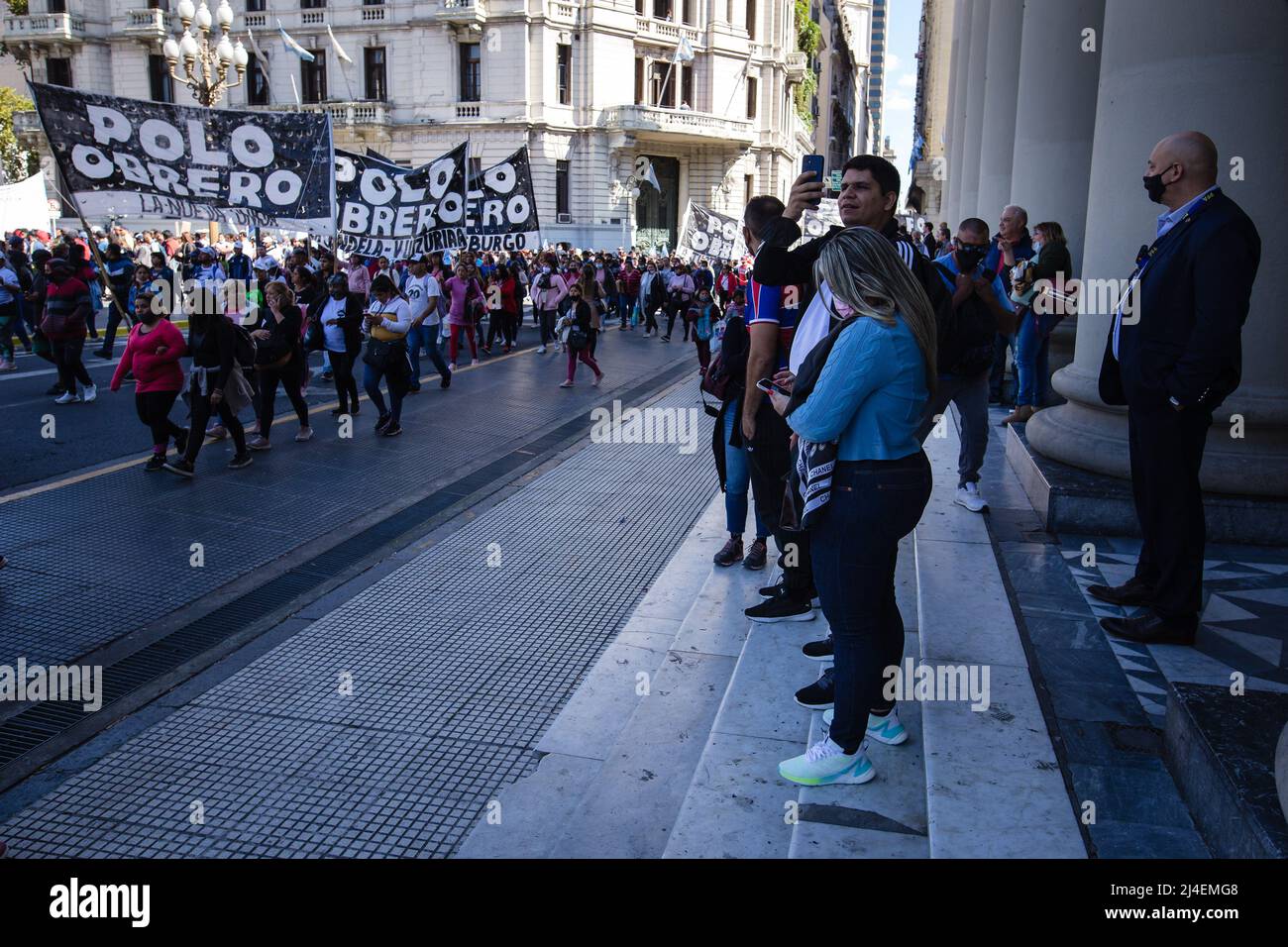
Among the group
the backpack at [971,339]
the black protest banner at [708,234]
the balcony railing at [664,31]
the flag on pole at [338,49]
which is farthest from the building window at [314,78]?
the backpack at [971,339]

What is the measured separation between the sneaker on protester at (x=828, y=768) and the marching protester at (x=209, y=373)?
729 cm

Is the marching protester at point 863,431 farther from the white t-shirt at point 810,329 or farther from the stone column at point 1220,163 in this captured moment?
the stone column at point 1220,163

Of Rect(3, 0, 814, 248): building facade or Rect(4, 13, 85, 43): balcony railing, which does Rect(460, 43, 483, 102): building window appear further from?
Rect(4, 13, 85, 43): balcony railing

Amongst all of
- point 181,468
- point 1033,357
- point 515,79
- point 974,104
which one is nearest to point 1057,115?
point 1033,357

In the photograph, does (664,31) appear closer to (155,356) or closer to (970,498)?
(155,356)

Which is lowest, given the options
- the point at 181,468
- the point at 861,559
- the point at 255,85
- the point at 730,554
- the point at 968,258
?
the point at 181,468

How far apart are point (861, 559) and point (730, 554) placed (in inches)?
118

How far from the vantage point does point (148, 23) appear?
52.6 metres

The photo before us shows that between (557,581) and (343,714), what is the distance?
2.00m

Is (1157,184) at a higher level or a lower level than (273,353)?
higher

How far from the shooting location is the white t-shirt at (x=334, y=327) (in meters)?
11.8

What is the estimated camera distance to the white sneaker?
20.3 ft
